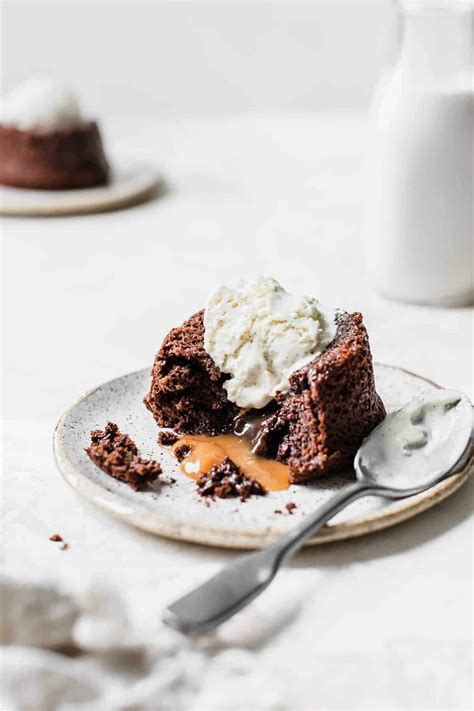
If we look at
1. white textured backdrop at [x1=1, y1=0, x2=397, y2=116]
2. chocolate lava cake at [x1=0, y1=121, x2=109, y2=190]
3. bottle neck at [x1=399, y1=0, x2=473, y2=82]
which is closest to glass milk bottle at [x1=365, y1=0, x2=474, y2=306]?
bottle neck at [x1=399, y1=0, x2=473, y2=82]

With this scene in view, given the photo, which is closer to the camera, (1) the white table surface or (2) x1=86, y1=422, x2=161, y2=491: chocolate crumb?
(1) the white table surface

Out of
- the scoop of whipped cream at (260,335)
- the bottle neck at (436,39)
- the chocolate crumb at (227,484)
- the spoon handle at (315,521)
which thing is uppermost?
the bottle neck at (436,39)

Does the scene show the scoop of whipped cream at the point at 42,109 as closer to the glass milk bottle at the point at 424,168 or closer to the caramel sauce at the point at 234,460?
the glass milk bottle at the point at 424,168

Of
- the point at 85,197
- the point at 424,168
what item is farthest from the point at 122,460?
the point at 85,197

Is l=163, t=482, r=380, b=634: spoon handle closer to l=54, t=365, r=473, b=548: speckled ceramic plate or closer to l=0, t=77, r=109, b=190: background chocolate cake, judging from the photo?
l=54, t=365, r=473, b=548: speckled ceramic plate

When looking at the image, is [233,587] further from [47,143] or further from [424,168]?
[47,143]

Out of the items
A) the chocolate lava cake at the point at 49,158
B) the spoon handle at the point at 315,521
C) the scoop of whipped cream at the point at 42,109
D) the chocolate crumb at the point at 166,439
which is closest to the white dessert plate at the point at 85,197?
the chocolate lava cake at the point at 49,158

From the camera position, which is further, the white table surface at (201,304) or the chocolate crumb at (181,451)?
the chocolate crumb at (181,451)

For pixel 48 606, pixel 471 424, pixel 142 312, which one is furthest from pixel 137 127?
pixel 48 606
